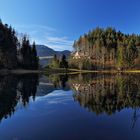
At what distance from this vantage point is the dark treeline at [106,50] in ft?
432

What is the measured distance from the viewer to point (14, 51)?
282 feet

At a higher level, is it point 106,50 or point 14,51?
point 106,50

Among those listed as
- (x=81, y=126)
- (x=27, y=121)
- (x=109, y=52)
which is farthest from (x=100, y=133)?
(x=109, y=52)

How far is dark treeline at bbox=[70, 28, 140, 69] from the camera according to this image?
432 feet

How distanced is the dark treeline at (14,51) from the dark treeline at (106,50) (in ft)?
137

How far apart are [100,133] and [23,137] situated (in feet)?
10.3

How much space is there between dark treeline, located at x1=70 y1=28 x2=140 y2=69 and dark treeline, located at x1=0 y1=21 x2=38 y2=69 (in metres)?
41.7

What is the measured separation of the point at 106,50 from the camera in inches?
6314

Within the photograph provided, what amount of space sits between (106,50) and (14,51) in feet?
282

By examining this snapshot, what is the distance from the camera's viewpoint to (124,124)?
477 inches

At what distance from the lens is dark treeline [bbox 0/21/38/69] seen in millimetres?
76188

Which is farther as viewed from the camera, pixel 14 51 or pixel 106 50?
pixel 106 50

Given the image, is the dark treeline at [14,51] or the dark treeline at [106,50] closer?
the dark treeline at [14,51]

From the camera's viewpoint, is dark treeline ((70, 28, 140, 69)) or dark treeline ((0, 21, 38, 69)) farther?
dark treeline ((70, 28, 140, 69))
